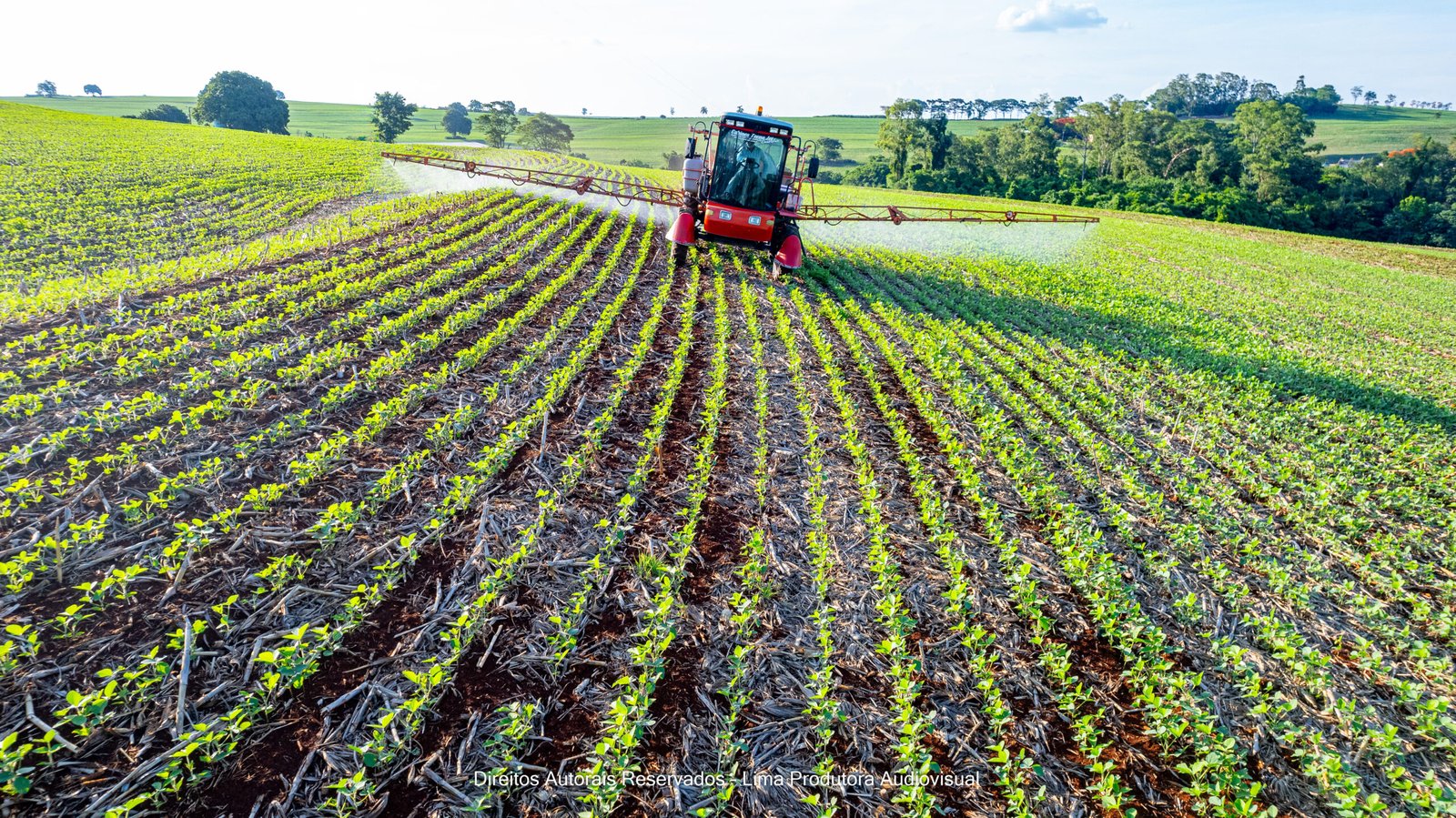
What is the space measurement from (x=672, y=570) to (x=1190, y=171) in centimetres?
6370

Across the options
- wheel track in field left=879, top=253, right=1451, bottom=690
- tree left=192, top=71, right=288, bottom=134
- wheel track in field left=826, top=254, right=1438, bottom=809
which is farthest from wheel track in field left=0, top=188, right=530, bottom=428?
tree left=192, top=71, right=288, bottom=134

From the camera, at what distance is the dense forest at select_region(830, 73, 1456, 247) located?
149 feet

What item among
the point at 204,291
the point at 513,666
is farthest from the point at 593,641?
the point at 204,291

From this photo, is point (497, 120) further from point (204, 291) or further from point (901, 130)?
point (204, 291)

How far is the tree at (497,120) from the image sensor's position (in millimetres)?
73688

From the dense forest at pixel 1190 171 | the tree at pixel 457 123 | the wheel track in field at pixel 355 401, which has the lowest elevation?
the wheel track in field at pixel 355 401

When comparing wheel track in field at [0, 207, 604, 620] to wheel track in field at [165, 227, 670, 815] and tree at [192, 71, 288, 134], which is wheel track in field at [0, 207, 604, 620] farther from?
tree at [192, 71, 288, 134]

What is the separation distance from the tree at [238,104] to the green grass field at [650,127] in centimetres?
1043

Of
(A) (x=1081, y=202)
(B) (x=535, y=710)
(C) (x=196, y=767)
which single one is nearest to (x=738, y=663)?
(B) (x=535, y=710)

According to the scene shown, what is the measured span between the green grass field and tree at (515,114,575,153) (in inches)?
147

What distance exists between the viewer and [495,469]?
228 inches

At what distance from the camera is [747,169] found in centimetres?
1354

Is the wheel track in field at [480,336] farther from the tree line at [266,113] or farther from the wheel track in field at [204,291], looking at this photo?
the tree line at [266,113]

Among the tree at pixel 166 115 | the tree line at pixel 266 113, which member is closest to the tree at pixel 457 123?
the tree line at pixel 266 113
